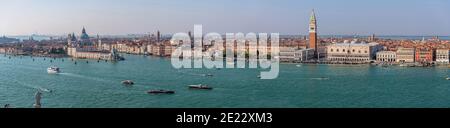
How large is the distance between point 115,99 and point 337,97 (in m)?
1.86

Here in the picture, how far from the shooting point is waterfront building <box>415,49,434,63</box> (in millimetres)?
10070

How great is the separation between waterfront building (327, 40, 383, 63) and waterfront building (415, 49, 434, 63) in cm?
88

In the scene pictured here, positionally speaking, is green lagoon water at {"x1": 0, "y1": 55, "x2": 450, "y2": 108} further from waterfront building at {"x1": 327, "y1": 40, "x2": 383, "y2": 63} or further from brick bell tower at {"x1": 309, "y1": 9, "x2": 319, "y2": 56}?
brick bell tower at {"x1": 309, "y1": 9, "x2": 319, "y2": 56}

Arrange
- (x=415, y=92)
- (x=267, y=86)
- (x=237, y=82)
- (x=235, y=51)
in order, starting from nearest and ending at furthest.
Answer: (x=415, y=92) → (x=267, y=86) → (x=237, y=82) → (x=235, y=51)

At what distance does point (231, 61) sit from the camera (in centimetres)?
1028

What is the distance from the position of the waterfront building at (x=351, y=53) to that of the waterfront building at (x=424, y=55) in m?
0.88

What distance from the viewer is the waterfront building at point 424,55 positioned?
10070 mm

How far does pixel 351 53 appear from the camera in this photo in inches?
425

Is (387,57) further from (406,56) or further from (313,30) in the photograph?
(313,30)

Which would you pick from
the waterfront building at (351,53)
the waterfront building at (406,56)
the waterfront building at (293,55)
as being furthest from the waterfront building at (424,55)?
the waterfront building at (293,55)
